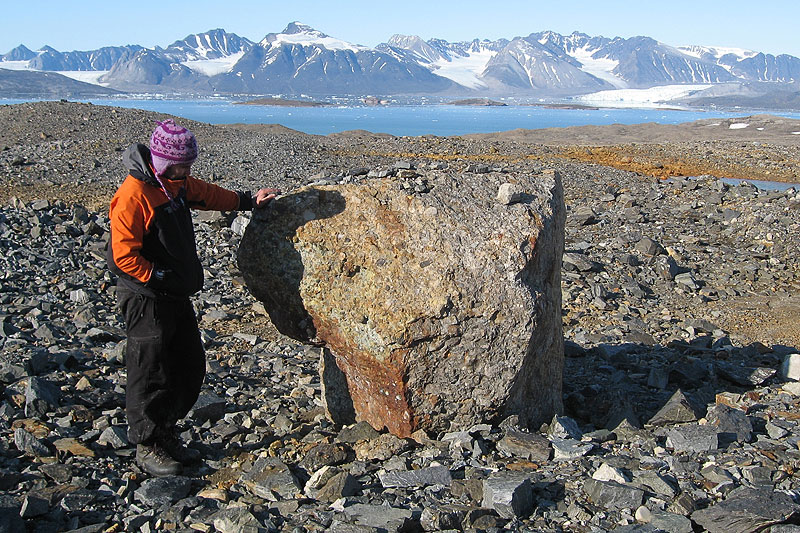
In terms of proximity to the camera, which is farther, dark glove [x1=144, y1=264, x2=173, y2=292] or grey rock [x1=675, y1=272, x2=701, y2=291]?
grey rock [x1=675, y1=272, x2=701, y2=291]

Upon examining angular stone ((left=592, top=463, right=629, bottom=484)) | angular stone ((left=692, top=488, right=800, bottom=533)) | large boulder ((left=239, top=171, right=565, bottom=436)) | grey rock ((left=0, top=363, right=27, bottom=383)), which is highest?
large boulder ((left=239, top=171, right=565, bottom=436))

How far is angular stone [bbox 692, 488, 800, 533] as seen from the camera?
367 cm

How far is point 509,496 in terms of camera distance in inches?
153

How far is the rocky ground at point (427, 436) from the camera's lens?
397 cm

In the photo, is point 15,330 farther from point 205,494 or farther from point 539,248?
point 539,248

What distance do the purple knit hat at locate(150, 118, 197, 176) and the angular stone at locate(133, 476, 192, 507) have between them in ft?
6.33

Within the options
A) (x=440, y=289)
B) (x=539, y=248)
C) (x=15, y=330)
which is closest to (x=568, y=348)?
(x=539, y=248)

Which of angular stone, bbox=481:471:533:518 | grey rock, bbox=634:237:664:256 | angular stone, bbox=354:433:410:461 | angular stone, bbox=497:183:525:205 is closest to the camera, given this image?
angular stone, bbox=481:471:533:518

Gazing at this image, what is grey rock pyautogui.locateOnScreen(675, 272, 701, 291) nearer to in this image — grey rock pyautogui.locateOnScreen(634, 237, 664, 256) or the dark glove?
grey rock pyautogui.locateOnScreen(634, 237, 664, 256)

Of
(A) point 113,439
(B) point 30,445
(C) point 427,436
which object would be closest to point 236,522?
(A) point 113,439

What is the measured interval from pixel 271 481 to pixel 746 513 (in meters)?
2.72

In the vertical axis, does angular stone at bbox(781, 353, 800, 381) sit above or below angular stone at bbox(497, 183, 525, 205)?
below

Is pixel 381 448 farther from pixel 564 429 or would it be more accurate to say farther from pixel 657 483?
pixel 657 483

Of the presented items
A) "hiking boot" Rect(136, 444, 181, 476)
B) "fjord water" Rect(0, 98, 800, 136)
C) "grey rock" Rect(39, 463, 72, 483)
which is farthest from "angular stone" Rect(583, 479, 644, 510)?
"fjord water" Rect(0, 98, 800, 136)
